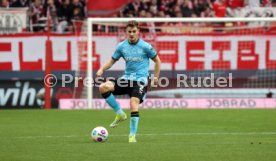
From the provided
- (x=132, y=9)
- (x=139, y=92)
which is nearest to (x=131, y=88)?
(x=139, y=92)

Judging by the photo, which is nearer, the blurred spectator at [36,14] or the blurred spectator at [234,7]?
the blurred spectator at [234,7]

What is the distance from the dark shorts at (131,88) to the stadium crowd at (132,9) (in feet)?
38.9

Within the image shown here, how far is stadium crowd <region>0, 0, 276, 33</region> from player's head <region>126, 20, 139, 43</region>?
12.3 m

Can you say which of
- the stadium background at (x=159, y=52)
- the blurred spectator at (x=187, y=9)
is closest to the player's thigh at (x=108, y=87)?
the stadium background at (x=159, y=52)

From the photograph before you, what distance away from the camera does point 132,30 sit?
1477cm

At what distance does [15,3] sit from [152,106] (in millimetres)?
6190

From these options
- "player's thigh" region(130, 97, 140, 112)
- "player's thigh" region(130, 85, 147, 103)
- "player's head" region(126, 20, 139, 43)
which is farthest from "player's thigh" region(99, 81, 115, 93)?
"player's head" region(126, 20, 139, 43)

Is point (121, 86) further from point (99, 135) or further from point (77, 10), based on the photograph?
point (77, 10)

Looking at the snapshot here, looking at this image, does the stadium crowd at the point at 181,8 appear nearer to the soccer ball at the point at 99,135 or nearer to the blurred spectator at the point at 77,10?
the blurred spectator at the point at 77,10

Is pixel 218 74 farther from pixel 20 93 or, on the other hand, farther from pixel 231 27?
pixel 20 93

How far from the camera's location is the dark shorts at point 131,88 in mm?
14977

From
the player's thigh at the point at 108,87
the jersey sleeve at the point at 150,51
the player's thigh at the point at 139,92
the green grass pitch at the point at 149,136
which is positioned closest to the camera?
the green grass pitch at the point at 149,136

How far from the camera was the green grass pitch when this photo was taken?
1216 centimetres

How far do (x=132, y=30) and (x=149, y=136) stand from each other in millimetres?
2290
